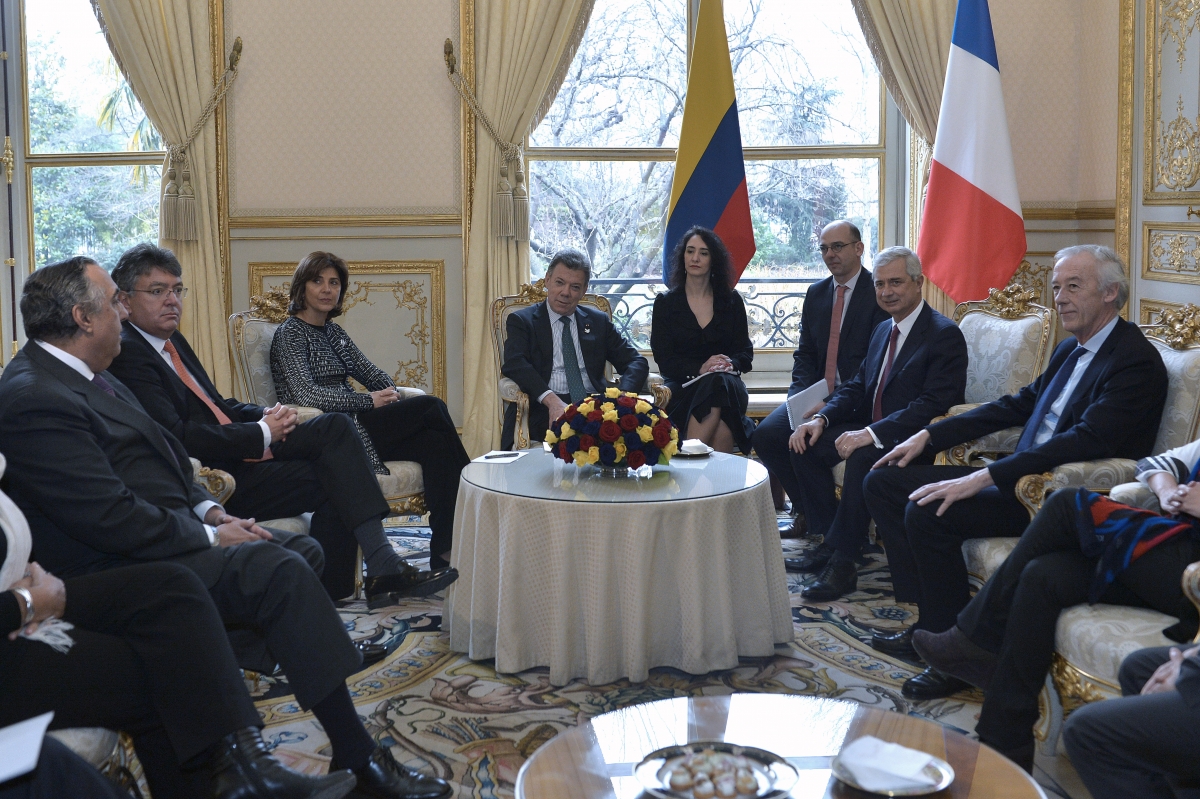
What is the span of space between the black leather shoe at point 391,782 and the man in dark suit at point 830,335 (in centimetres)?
244

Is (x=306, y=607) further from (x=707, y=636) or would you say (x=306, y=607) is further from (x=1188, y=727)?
(x=1188, y=727)

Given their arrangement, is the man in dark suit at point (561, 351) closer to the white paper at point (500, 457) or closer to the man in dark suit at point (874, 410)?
the white paper at point (500, 457)

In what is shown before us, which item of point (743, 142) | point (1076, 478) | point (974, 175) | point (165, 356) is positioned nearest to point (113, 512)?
point (165, 356)

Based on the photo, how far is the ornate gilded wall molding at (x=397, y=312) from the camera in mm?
5742

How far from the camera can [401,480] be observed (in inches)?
157

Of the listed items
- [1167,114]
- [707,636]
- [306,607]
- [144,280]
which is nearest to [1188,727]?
[707,636]

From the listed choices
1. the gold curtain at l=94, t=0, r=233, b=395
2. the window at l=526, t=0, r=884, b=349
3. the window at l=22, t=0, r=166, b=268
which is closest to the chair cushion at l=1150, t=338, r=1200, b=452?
the window at l=526, t=0, r=884, b=349

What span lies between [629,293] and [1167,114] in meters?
2.84

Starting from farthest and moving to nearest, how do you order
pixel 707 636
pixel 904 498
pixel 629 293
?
pixel 629 293
pixel 904 498
pixel 707 636

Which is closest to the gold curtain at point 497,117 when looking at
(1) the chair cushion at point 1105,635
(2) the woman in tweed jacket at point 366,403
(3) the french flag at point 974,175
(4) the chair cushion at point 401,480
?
(2) the woman in tweed jacket at point 366,403

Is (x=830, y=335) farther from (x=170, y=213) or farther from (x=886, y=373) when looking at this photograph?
(x=170, y=213)

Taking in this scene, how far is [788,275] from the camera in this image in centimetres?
607

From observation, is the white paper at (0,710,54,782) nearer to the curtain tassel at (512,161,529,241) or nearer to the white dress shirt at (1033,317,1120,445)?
the white dress shirt at (1033,317,1120,445)

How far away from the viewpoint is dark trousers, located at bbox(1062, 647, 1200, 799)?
1831 mm
